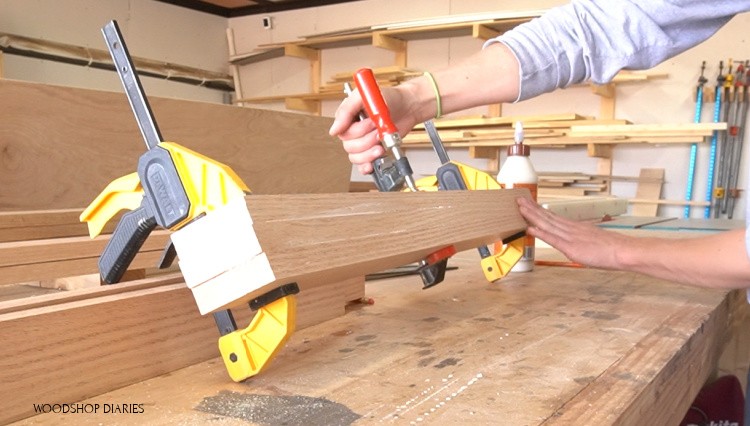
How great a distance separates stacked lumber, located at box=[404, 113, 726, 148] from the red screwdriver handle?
3.23 metres

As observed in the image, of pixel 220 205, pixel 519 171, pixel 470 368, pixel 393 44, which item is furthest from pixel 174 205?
pixel 393 44

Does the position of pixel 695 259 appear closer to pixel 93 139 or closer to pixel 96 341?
pixel 96 341

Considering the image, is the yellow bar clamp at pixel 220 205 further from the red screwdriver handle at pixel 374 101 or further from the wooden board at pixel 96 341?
the red screwdriver handle at pixel 374 101

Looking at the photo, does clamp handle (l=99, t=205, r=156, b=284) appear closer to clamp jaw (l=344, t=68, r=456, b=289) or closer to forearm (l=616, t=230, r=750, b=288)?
clamp jaw (l=344, t=68, r=456, b=289)

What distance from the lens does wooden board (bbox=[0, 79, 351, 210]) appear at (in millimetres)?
1155

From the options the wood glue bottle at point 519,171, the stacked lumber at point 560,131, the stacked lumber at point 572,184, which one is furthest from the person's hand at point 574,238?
the stacked lumber at point 572,184

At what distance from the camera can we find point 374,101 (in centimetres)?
109

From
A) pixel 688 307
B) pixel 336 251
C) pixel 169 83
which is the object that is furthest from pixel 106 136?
pixel 169 83

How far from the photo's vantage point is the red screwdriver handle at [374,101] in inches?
42.6

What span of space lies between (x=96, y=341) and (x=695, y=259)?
999 mm

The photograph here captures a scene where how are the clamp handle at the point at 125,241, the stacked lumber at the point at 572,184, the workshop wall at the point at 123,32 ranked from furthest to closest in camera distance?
the workshop wall at the point at 123,32
the stacked lumber at the point at 572,184
the clamp handle at the point at 125,241

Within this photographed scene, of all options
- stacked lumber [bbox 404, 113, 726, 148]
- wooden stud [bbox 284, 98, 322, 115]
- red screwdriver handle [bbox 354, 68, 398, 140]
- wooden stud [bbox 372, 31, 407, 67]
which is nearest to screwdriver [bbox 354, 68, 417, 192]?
red screwdriver handle [bbox 354, 68, 398, 140]

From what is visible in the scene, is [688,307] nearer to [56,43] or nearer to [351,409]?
[351,409]

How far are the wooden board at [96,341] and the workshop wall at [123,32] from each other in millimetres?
4355
